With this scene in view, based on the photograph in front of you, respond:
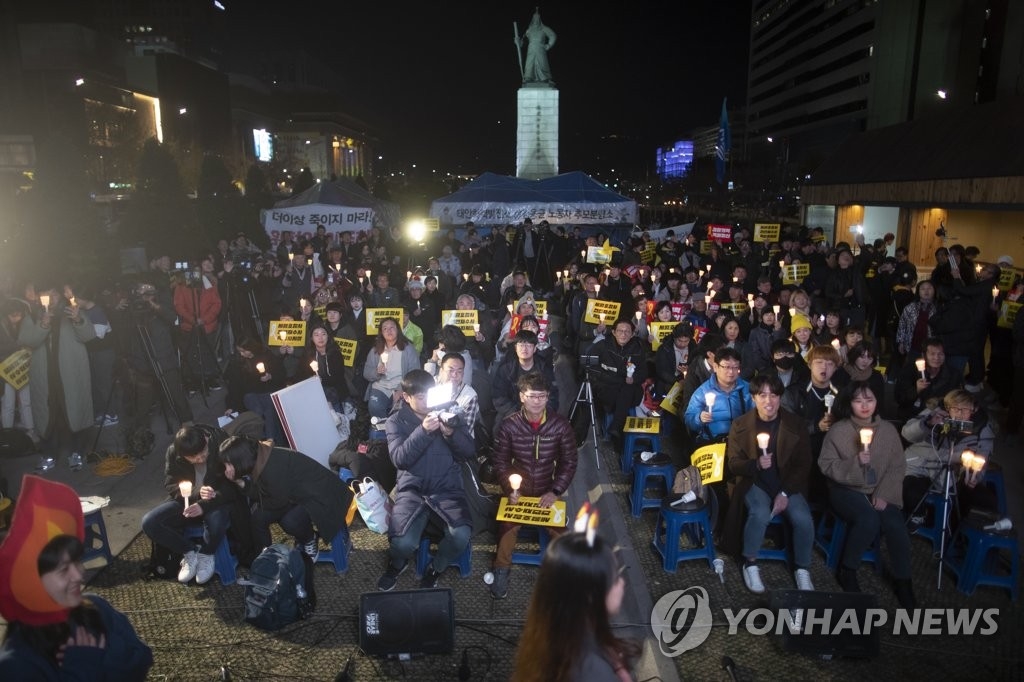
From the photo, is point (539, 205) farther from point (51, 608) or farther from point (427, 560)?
point (51, 608)

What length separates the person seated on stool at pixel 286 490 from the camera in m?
5.03

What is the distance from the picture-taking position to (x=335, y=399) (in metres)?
7.80

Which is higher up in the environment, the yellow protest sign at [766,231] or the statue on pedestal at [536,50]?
the statue on pedestal at [536,50]

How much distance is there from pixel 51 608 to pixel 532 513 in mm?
3135

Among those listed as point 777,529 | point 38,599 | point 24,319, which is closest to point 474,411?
point 777,529

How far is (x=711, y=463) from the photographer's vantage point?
542 cm

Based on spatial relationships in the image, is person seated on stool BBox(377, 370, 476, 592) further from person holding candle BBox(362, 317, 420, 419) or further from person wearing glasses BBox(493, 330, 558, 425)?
person holding candle BBox(362, 317, 420, 419)

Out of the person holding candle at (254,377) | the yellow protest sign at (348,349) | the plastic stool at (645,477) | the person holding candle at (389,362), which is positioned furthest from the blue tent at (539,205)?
the plastic stool at (645,477)

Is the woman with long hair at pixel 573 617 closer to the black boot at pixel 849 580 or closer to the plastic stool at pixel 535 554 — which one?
the plastic stool at pixel 535 554

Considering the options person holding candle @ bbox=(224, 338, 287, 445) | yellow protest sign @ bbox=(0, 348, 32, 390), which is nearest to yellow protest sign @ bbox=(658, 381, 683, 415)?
person holding candle @ bbox=(224, 338, 287, 445)

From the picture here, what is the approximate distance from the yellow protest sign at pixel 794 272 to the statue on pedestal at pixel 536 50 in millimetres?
21889

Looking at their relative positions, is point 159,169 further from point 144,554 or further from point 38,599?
point 38,599

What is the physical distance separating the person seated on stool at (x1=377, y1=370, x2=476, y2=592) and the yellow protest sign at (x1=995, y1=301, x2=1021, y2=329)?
763 cm

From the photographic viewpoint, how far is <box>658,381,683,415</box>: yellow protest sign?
7.20 meters
